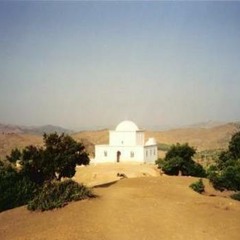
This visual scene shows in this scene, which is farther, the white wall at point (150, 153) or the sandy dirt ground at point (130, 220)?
the white wall at point (150, 153)

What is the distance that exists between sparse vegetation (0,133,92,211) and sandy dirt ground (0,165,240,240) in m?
0.62

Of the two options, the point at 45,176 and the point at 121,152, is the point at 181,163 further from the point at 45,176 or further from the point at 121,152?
the point at 45,176

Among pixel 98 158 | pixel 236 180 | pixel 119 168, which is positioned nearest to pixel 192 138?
pixel 98 158

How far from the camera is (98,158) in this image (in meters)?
53.5

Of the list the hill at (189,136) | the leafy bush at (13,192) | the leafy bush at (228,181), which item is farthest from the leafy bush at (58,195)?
the hill at (189,136)

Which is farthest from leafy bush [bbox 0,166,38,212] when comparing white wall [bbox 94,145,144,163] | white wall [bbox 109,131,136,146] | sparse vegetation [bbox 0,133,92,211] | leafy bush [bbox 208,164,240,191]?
white wall [bbox 109,131,136,146]

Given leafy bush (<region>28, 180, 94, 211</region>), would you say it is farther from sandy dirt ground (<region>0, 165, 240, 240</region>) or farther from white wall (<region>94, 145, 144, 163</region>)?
white wall (<region>94, 145, 144, 163</region>)

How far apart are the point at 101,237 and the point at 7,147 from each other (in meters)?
74.2

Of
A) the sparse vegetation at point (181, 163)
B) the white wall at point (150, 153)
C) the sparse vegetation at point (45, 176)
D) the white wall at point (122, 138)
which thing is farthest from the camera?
the white wall at point (122, 138)

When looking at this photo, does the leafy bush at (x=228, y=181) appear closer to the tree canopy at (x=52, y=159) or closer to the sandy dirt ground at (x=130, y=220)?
the sandy dirt ground at (x=130, y=220)

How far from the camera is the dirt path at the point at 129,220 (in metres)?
11.9

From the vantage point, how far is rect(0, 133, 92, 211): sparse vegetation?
1556 cm

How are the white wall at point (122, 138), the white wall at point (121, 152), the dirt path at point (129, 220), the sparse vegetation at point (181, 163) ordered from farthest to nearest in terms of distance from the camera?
the white wall at point (122, 138) < the white wall at point (121, 152) < the sparse vegetation at point (181, 163) < the dirt path at point (129, 220)

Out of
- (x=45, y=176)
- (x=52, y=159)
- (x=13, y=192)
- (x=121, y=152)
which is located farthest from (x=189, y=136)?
(x=13, y=192)
